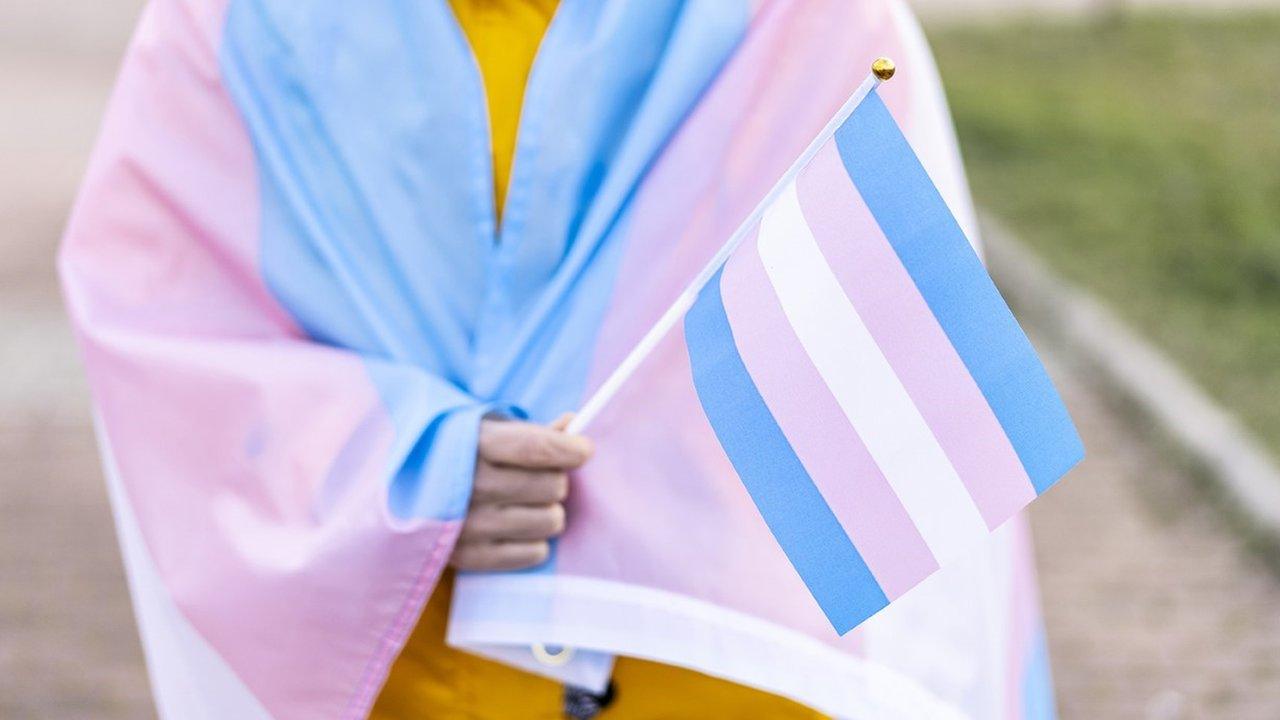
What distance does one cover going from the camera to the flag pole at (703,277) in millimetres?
1456

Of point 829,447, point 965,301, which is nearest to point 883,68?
point 965,301

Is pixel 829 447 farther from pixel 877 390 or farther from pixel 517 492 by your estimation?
pixel 517 492

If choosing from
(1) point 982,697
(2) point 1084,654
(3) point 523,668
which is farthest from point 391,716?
(2) point 1084,654

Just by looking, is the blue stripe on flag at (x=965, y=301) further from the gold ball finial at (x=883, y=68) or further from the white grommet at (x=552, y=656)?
the white grommet at (x=552, y=656)

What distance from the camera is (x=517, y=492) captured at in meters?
1.68

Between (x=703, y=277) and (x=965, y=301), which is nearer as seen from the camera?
(x=965, y=301)

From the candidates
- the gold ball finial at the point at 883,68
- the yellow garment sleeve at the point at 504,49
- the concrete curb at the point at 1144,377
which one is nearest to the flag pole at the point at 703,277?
the gold ball finial at the point at 883,68

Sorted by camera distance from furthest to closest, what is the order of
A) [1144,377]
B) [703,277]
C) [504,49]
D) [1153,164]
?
1. [1153,164]
2. [1144,377]
3. [504,49]
4. [703,277]

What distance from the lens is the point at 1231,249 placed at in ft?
20.0

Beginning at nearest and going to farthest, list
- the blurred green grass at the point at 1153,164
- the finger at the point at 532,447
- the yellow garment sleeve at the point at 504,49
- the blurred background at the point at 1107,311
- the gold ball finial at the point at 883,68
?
the gold ball finial at the point at 883,68
the finger at the point at 532,447
the yellow garment sleeve at the point at 504,49
the blurred background at the point at 1107,311
the blurred green grass at the point at 1153,164

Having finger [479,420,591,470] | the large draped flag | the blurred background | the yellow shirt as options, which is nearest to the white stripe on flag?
the large draped flag

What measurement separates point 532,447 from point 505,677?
0.29 meters

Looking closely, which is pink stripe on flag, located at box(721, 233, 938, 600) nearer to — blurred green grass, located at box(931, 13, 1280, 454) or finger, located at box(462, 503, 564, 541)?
finger, located at box(462, 503, 564, 541)

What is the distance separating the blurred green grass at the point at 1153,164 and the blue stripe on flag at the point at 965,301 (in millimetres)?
3490
